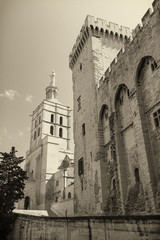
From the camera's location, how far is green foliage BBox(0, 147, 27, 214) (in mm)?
15852

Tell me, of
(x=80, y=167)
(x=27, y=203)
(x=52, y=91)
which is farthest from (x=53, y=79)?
(x=80, y=167)

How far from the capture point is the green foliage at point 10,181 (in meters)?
15.9

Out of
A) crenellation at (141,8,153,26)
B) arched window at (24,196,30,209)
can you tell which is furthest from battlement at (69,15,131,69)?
arched window at (24,196,30,209)

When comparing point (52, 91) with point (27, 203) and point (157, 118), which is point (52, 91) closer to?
point (27, 203)

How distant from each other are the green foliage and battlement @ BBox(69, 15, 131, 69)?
1310cm

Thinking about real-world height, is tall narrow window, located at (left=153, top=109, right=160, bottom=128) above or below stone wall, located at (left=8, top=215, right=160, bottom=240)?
above

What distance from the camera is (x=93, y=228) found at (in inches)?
308

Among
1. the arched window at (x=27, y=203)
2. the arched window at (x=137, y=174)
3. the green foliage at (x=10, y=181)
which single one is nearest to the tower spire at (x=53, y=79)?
the arched window at (x=27, y=203)

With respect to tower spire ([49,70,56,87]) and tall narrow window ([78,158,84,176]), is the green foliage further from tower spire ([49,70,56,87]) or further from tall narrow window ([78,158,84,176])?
tower spire ([49,70,56,87])

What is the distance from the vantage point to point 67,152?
43656 millimetres

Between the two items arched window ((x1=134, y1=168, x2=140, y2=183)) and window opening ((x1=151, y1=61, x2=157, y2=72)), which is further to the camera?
arched window ((x1=134, y1=168, x2=140, y2=183))

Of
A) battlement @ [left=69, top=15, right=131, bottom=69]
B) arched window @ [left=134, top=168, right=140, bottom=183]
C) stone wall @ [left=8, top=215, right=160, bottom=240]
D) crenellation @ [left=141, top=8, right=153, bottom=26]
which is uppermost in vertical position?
battlement @ [left=69, top=15, right=131, bottom=69]

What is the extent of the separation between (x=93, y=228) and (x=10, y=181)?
1128 centimetres

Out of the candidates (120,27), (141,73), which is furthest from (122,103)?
(120,27)
